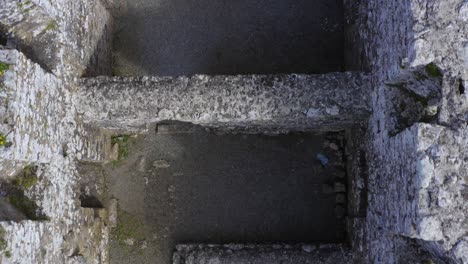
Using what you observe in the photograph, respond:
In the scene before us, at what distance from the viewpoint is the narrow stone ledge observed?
13.0 ft

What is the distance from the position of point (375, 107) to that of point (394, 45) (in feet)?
2.00

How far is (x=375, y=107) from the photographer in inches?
152

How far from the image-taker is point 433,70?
3.14m

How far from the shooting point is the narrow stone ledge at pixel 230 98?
3.97 m

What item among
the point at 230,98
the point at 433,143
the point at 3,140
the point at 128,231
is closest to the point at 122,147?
the point at 128,231

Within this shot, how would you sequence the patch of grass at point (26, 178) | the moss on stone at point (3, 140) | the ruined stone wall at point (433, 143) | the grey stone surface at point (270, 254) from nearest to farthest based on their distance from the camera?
the ruined stone wall at point (433, 143), the moss on stone at point (3, 140), the patch of grass at point (26, 178), the grey stone surface at point (270, 254)

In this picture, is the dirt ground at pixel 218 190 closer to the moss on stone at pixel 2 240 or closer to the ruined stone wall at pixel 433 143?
the ruined stone wall at pixel 433 143

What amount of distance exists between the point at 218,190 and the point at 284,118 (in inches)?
57.1

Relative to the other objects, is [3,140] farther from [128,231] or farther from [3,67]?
[128,231]

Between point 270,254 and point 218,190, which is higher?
point 218,190

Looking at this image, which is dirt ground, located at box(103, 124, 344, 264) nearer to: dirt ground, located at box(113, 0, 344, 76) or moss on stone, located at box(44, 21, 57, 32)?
dirt ground, located at box(113, 0, 344, 76)

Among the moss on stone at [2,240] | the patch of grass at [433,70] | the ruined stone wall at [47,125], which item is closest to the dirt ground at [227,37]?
the ruined stone wall at [47,125]

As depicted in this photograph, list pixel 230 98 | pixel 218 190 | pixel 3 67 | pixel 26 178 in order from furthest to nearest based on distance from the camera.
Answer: pixel 218 190, pixel 230 98, pixel 26 178, pixel 3 67

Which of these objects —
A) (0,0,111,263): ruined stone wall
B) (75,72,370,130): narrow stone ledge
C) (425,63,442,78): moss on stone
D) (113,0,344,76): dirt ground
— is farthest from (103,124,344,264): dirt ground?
(425,63,442,78): moss on stone
